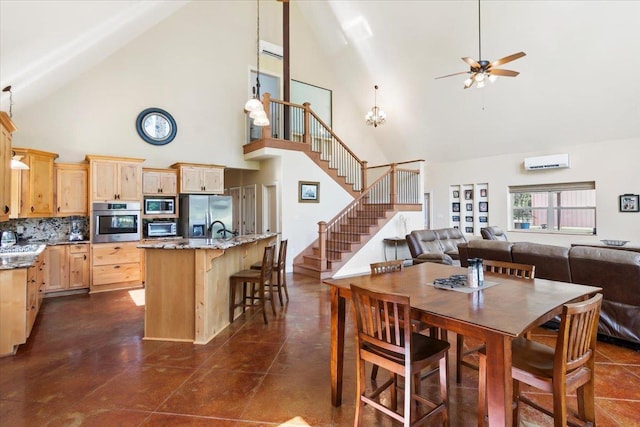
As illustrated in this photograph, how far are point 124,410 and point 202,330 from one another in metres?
1.17

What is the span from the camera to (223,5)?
748 centimetres

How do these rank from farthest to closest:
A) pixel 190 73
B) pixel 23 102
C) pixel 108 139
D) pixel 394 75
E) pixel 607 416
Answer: pixel 394 75 → pixel 190 73 → pixel 108 139 → pixel 23 102 → pixel 607 416

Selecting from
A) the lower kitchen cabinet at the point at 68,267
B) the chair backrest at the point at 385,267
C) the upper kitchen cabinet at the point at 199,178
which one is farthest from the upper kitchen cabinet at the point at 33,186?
the chair backrest at the point at 385,267

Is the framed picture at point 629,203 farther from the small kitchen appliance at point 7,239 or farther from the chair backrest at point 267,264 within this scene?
the small kitchen appliance at point 7,239

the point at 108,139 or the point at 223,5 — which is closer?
the point at 108,139

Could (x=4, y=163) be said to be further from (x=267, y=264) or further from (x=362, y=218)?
(x=362, y=218)

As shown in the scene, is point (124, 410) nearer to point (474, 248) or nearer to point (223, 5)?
point (474, 248)

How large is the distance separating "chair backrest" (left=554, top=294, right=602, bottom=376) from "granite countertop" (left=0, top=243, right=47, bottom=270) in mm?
4361

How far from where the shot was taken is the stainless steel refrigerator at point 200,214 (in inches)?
252

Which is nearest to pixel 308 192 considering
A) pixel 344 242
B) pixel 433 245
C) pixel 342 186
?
pixel 342 186

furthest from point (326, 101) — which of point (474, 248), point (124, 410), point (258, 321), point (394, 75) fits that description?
point (124, 410)

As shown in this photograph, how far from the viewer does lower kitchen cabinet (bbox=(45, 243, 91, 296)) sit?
511cm

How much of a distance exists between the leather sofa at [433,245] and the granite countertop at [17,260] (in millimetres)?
5490

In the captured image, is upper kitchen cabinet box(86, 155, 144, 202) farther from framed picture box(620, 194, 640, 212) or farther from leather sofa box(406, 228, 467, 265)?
framed picture box(620, 194, 640, 212)
